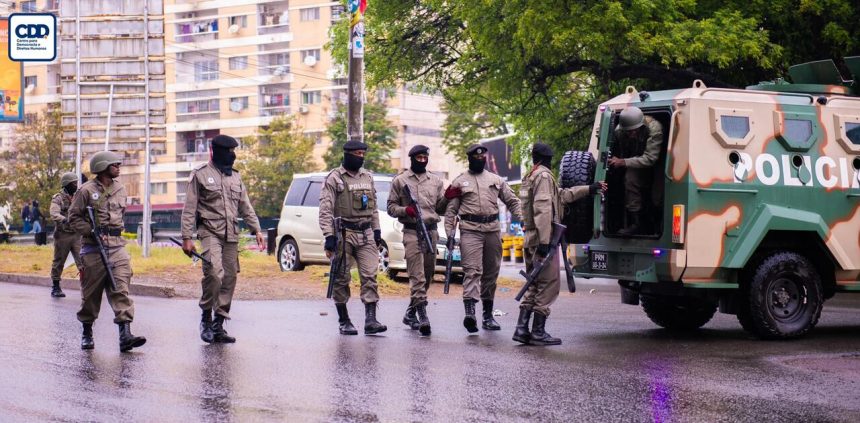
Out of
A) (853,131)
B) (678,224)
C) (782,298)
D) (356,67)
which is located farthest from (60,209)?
(853,131)

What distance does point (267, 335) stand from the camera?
12.5 m

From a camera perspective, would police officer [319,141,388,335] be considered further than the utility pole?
No

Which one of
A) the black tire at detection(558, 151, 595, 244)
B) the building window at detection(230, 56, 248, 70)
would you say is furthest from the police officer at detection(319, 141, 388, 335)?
the building window at detection(230, 56, 248, 70)

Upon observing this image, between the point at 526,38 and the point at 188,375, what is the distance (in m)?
14.3

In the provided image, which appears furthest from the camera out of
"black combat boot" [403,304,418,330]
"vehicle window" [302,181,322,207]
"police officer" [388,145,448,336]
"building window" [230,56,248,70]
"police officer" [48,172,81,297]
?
"building window" [230,56,248,70]

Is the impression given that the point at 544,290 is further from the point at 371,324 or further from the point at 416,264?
the point at 371,324

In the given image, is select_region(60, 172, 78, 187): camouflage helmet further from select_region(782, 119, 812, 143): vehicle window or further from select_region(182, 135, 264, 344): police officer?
select_region(782, 119, 812, 143): vehicle window

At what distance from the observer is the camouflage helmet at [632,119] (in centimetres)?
1191

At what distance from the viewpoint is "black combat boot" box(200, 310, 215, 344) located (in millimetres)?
11773

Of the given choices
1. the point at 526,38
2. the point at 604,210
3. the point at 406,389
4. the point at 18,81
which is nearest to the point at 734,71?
the point at 526,38

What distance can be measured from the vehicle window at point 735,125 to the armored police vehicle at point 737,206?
13 mm

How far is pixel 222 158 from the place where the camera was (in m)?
11.9

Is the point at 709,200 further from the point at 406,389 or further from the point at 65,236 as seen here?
the point at 65,236

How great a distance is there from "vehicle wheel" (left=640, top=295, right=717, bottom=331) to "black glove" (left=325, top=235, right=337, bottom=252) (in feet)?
11.2
